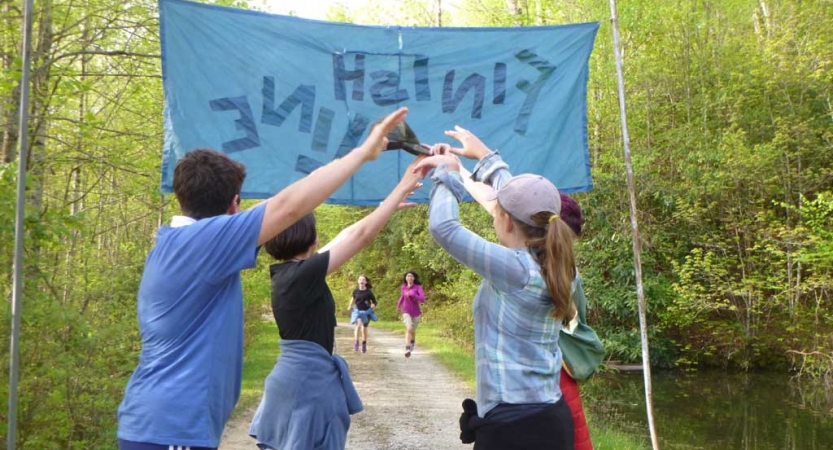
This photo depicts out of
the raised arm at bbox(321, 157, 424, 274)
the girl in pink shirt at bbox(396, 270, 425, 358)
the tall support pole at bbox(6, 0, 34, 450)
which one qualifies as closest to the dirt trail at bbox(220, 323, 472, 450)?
the girl in pink shirt at bbox(396, 270, 425, 358)

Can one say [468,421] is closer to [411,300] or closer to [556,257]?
[556,257]

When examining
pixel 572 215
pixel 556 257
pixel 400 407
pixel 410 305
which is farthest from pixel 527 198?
pixel 410 305

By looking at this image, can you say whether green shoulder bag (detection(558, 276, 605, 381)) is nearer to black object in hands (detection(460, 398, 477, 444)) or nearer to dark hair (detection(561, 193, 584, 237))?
dark hair (detection(561, 193, 584, 237))

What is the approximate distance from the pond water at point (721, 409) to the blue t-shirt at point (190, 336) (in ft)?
36.5

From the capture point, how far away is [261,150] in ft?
16.8

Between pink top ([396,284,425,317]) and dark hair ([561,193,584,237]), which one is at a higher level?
dark hair ([561,193,584,237])

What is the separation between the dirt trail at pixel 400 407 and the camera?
29.3 ft

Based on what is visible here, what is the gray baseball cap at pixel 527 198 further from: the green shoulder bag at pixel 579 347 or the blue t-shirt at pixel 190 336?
the blue t-shirt at pixel 190 336

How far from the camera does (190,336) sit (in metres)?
2.49

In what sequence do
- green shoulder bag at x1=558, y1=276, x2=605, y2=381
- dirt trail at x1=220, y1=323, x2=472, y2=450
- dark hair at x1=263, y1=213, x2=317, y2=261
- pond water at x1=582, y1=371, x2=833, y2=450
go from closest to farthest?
green shoulder bag at x1=558, y1=276, x2=605, y2=381, dark hair at x1=263, y1=213, x2=317, y2=261, dirt trail at x1=220, y1=323, x2=472, y2=450, pond water at x1=582, y1=371, x2=833, y2=450

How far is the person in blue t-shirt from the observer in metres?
2.44

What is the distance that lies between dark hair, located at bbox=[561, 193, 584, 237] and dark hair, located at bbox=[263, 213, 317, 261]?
3.92 feet

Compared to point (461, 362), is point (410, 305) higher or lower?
higher

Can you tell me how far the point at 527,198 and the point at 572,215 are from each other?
2.71 ft
